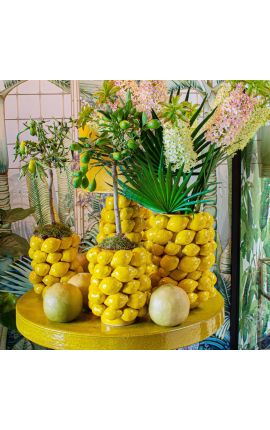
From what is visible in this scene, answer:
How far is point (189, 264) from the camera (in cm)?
182

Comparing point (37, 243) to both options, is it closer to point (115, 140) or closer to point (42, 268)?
point (42, 268)

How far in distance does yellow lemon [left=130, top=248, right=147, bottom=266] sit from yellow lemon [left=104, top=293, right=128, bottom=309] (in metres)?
0.11

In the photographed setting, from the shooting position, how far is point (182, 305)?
1673 millimetres

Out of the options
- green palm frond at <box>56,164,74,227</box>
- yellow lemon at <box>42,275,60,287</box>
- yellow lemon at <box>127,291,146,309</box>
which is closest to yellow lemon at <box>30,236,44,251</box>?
yellow lemon at <box>42,275,60,287</box>

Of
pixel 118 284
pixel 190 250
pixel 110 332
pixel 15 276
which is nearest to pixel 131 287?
pixel 118 284

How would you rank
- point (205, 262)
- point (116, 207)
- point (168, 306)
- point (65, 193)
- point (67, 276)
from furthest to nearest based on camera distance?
point (65, 193) → point (67, 276) → point (205, 262) → point (116, 207) → point (168, 306)

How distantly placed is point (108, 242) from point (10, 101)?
4.38 feet

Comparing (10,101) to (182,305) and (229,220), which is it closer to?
(229,220)

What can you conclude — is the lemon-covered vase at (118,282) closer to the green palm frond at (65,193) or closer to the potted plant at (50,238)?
the potted plant at (50,238)

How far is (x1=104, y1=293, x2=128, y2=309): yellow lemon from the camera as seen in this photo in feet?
5.53

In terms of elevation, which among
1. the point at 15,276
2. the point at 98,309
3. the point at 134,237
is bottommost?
the point at 15,276

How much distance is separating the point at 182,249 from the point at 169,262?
0.07m

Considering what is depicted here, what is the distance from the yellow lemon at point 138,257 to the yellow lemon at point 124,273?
2 cm

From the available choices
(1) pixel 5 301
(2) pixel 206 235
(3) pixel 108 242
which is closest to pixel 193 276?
(2) pixel 206 235
